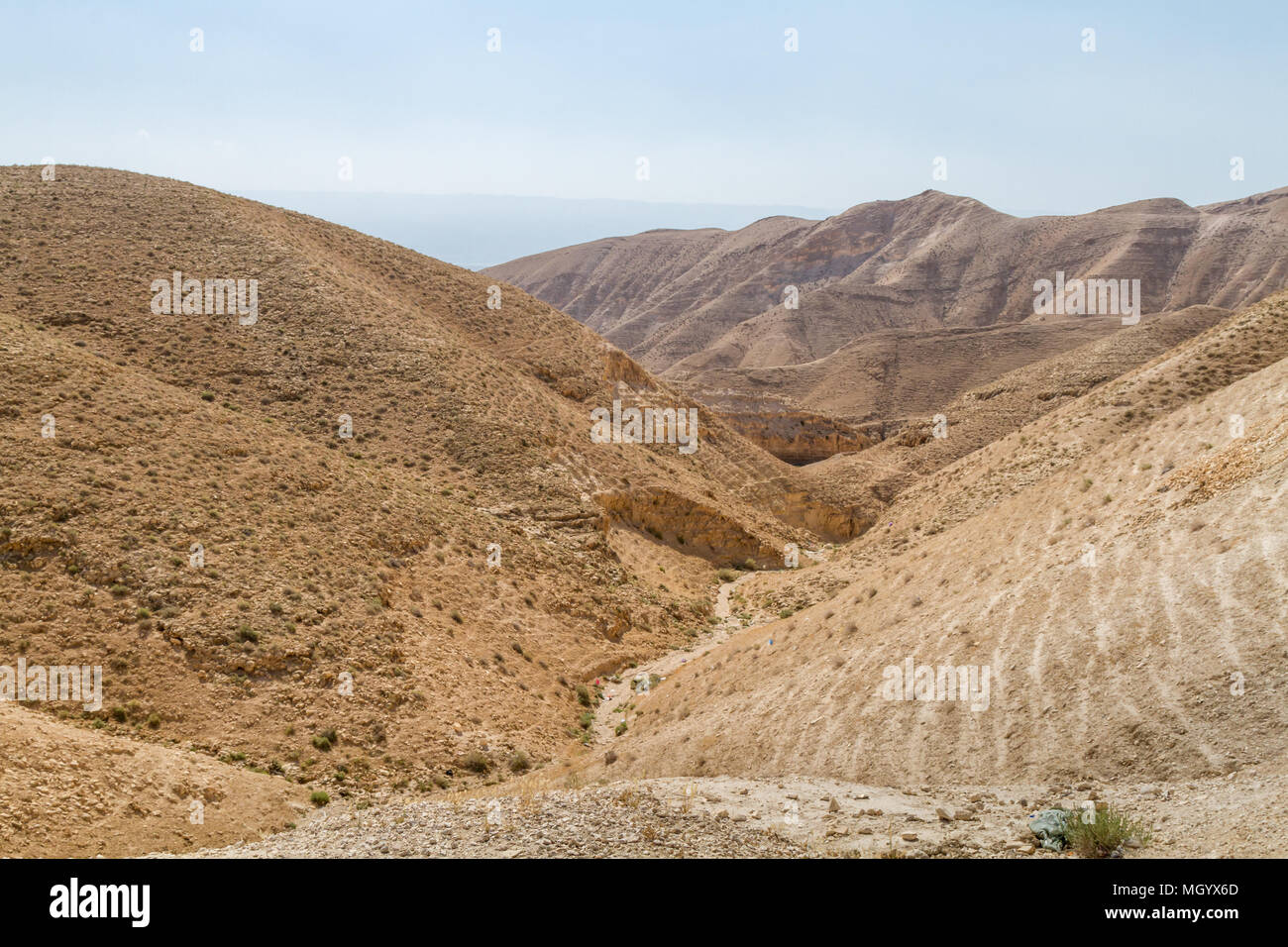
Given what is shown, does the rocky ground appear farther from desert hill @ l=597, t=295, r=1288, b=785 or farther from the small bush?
desert hill @ l=597, t=295, r=1288, b=785

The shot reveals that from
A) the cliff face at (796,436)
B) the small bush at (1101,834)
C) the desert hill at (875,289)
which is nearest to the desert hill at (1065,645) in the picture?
the small bush at (1101,834)

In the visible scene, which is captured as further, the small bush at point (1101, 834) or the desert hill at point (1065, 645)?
the desert hill at point (1065, 645)

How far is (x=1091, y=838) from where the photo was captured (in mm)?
6512

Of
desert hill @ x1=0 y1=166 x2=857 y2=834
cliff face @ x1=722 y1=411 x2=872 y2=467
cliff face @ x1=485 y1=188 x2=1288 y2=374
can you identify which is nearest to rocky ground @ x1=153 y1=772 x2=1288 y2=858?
desert hill @ x1=0 y1=166 x2=857 y2=834

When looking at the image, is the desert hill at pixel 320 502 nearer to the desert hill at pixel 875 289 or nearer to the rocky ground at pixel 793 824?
the rocky ground at pixel 793 824

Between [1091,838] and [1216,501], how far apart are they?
24.1ft

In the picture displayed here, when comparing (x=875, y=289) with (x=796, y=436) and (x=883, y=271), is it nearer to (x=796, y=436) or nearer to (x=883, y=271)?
(x=883, y=271)

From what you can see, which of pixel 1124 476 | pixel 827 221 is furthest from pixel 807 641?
pixel 827 221

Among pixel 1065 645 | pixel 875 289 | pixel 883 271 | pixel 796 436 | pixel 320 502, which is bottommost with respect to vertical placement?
pixel 1065 645

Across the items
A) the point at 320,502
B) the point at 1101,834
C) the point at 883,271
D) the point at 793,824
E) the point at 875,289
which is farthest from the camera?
the point at 883,271

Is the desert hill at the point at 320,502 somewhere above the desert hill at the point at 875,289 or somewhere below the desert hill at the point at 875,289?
below

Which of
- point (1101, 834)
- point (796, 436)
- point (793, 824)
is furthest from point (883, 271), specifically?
point (1101, 834)
